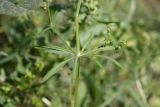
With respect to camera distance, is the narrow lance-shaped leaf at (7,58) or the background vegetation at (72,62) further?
the narrow lance-shaped leaf at (7,58)

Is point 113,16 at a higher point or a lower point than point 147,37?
higher

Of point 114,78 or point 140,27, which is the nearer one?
point 114,78

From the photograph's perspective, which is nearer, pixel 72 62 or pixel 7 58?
pixel 72 62

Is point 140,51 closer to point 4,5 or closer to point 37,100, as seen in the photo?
point 37,100

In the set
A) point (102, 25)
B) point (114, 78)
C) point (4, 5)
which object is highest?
point (4, 5)

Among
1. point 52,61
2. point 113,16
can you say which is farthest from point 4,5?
point 113,16

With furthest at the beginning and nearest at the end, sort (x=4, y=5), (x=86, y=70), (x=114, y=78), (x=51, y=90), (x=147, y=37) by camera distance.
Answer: (x=147, y=37)
(x=114, y=78)
(x=86, y=70)
(x=51, y=90)
(x=4, y=5)

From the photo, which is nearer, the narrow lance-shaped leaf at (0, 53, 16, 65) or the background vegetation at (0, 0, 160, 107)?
the background vegetation at (0, 0, 160, 107)

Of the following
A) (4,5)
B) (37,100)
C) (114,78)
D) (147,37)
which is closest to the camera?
(4,5)
